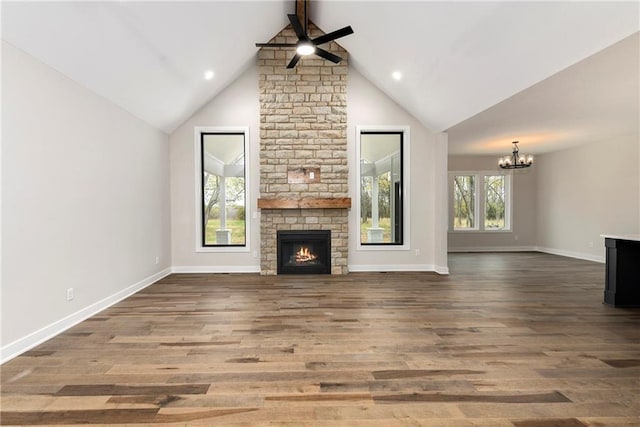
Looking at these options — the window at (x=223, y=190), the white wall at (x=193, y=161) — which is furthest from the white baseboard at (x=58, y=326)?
the window at (x=223, y=190)

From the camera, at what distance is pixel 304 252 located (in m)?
6.21

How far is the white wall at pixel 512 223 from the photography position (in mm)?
9438

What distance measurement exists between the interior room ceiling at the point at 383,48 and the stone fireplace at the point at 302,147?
0.59 m

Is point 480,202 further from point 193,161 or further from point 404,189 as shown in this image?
point 193,161

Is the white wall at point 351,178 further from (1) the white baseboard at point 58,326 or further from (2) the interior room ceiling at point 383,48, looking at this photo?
(1) the white baseboard at point 58,326

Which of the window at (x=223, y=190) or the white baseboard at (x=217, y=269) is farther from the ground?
the window at (x=223, y=190)

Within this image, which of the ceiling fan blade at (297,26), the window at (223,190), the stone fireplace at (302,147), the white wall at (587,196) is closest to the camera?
the ceiling fan blade at (297,26)

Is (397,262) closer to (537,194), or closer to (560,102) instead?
(560,102)

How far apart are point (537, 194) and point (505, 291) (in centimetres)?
600

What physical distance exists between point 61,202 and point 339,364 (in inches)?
118

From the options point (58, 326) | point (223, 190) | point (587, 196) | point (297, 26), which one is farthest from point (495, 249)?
point (58, 326)

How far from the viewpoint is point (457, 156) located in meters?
9.42

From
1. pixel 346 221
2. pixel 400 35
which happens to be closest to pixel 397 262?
pixel 346 221

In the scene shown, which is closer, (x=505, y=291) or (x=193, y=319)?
(x=193, y=319)
